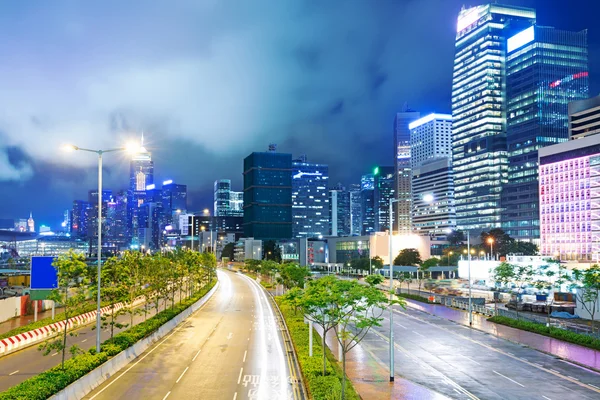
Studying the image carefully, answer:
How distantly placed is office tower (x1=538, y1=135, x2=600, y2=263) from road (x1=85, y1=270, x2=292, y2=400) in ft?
390

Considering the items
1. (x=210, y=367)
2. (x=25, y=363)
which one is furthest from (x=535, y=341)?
(x=25, y=363)

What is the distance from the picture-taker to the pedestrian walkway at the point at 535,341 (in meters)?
37.0

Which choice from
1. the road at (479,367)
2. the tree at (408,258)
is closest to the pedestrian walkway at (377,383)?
the road at (479,367)

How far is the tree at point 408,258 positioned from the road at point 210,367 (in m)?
104

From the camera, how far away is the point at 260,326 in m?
51.9

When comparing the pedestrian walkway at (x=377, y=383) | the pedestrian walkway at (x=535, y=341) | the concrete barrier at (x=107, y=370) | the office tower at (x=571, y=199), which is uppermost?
the office tower at (x=571, y=199)

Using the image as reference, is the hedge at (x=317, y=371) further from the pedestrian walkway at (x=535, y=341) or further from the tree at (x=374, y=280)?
the pedestrian walkway at (x=535, y=341)

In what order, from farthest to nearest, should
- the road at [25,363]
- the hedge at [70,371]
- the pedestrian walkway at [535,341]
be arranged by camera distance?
the pedestrian walkway at [535,341] < the road at [25,363] < the hedge at [70,371]

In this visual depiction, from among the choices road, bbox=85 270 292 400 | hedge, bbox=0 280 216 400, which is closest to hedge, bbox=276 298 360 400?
road, bbox=85 270 292 400

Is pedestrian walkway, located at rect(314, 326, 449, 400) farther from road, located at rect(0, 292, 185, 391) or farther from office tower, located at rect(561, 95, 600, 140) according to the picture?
office tower, located at rect(561, 95, 600, 140)

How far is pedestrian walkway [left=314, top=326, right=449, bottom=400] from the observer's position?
26.8 meters

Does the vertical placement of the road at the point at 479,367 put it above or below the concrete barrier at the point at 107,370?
below

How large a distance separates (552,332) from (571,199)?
380 ft

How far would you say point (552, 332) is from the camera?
4625cm
